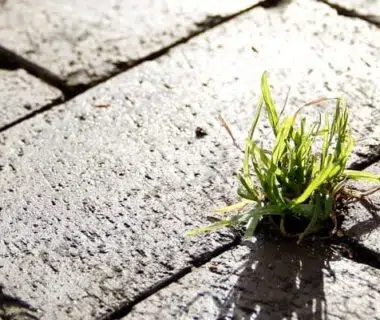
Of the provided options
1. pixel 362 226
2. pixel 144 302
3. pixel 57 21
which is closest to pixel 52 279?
pixel 144 302

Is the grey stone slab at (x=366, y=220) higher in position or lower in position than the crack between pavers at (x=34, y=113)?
lower

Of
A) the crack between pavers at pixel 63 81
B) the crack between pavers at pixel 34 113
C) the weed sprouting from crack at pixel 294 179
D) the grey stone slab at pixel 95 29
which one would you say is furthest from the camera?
the grey stone slab at pixel 95 29

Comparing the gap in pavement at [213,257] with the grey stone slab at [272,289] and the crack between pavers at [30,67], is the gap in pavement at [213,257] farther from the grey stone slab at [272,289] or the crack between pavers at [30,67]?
the crack between pavers at [30,67]

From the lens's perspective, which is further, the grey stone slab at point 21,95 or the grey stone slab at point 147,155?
the grey stone slab at point 21,95

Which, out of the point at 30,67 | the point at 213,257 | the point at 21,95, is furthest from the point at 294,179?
the point at 30,67

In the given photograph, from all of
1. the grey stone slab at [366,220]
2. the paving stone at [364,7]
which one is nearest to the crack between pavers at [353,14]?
the paving stone at [364,7]

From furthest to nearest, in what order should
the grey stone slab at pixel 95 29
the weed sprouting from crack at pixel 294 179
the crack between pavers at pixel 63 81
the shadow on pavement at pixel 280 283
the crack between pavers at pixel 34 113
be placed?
the grey stone slab at pixel 95 29 → the crack between pavers at pixel 63 81 → the crack between pavers at pixel 34 113 → the weed sprouting from crack at pixel 294 179 → the shadow on pavement at pixel 280 283
